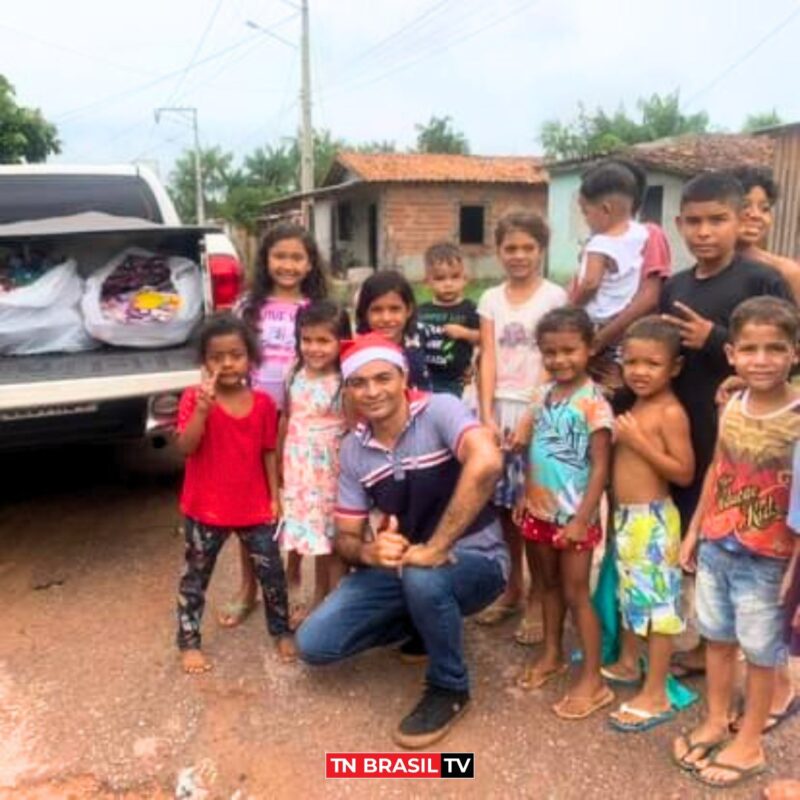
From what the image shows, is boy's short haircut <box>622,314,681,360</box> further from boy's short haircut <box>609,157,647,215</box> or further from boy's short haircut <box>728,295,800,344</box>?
boy's short haircut <box>609,157,647,215</box>

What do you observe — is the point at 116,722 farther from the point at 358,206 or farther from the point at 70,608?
the point at 358,206

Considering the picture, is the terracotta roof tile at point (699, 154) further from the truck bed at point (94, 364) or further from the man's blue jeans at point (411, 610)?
the man's blue jeans at point (411, 610)

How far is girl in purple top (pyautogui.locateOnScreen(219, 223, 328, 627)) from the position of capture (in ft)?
11.4

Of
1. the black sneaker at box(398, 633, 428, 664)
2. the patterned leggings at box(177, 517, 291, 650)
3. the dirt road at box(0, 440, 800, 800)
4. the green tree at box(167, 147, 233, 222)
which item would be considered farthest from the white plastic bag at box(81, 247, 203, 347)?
the green tree at box(167, 147, 233, 222)

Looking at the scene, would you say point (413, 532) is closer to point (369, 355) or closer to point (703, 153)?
point (369, 355)

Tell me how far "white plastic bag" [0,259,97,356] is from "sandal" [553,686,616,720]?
2817 mm

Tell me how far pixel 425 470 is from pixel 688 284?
110 cm

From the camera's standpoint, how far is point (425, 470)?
9.36 feet

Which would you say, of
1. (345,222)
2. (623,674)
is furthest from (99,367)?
(345,222)

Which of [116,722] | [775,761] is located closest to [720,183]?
[775,761]

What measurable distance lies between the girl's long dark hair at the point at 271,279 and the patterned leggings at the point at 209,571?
0.89 meters

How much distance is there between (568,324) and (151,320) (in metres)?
2.22

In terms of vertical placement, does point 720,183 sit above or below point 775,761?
above

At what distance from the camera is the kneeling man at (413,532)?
108 inches
